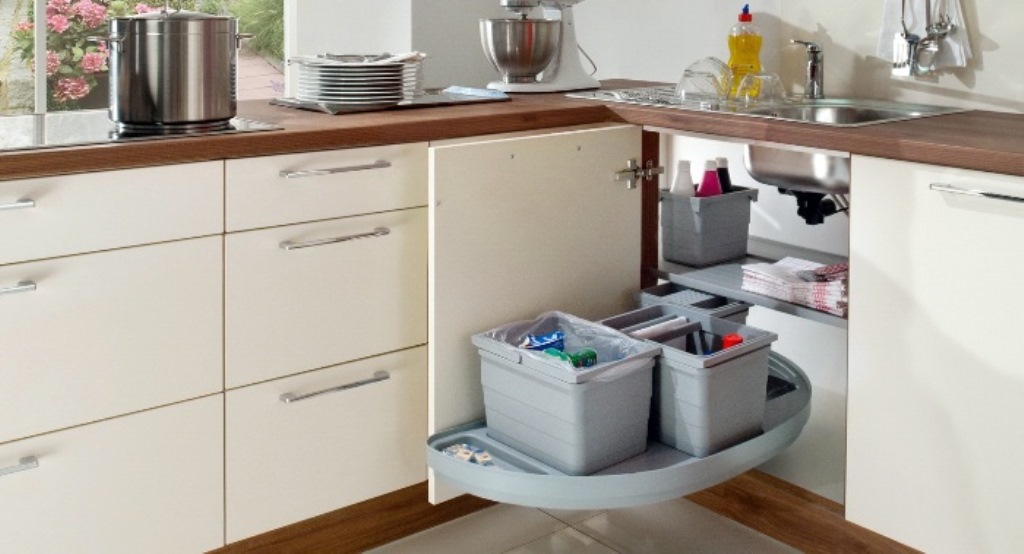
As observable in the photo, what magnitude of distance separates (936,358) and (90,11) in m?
3.80

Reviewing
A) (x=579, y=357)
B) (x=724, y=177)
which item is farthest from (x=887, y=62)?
(x=579, y=357)

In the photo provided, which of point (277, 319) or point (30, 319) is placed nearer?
point (30, 319)

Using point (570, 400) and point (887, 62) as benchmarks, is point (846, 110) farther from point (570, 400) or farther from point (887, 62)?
point (570, 400)

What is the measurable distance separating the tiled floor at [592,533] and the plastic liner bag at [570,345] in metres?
0.51

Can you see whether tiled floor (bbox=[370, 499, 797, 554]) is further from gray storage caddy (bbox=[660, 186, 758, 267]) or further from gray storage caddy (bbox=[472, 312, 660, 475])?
gray storage caddy (bbox=[660, 186, 758, 267])

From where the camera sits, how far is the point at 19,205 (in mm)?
1924

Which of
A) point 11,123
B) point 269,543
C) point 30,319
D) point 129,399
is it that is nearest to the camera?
point 30,319

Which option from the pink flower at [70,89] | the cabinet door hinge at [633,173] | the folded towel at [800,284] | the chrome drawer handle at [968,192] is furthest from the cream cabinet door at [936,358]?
the pink flower at [70,89]

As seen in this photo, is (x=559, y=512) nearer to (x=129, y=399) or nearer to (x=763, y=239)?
(x=763, y=239)

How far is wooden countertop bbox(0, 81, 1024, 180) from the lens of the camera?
1999mm

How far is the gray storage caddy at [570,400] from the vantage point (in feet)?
7.35

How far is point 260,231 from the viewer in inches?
87.4

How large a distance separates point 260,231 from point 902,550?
4.38 ft

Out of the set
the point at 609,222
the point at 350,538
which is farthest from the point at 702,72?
the point at 350,538
